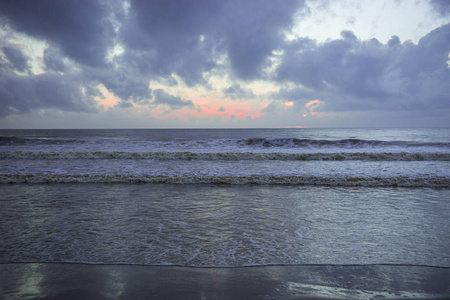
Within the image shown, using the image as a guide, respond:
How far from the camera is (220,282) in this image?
3.03m

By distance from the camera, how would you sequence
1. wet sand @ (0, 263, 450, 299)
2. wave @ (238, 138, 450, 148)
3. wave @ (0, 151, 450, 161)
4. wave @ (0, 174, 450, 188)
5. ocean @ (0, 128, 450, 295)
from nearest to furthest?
wet sand @ (0, 263, 450, 299) → ocean @ (0, 128, 450, 295) → wave @ (0, 174, 450, 188) → wave @ (0, 151, 450, 161) → wave @ (238, 138, 450, 148)

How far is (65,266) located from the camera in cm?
347

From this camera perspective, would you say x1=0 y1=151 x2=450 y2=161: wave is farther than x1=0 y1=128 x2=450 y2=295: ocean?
Yes

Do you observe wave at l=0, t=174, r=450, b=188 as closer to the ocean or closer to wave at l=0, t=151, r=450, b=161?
the ocean

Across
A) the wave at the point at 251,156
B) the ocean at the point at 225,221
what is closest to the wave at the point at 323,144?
the wave at the point at 251,156

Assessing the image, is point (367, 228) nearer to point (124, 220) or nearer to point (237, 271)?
point (237, 271)

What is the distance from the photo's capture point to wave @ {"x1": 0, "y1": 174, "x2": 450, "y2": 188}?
9.42 m

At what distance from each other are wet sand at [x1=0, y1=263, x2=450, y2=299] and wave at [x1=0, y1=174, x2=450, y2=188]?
20.8ft

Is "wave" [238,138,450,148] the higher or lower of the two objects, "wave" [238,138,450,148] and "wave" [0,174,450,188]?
the higher

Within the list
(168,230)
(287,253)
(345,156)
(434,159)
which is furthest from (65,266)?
(434,159)

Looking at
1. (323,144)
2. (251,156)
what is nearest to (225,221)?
(251,156)

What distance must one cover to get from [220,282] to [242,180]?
697 centimetres

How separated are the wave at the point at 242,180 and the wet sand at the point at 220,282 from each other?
6.34 meters

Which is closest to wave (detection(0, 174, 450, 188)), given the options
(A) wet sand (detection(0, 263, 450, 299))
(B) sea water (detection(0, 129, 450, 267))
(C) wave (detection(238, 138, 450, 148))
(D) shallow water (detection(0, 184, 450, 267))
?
(B) sea water (detection(0, 129, 450, 267))
